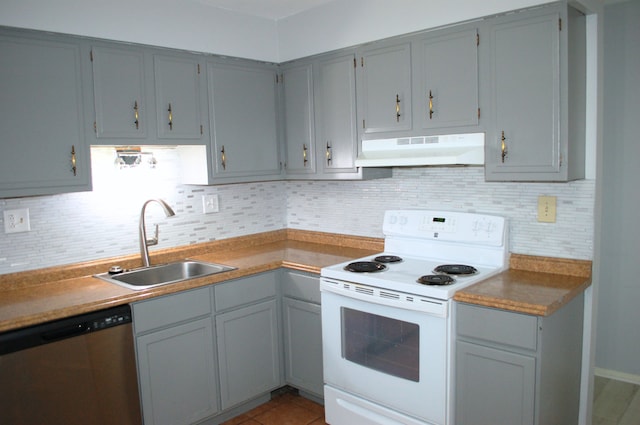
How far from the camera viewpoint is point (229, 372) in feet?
9.52

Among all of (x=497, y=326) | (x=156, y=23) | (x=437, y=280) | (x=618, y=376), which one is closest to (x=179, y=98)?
(x=156, y=23)

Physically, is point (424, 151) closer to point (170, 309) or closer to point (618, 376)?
point (170, 309)

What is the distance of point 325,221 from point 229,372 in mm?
1274

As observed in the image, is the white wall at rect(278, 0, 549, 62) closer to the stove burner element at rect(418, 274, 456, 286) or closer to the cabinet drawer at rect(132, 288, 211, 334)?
the stove burner element at rect(418, 274, 456, 286)

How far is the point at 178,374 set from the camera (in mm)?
2664

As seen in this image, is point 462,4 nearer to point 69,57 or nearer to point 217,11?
point 217,11

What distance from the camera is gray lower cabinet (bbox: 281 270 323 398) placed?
2990mm

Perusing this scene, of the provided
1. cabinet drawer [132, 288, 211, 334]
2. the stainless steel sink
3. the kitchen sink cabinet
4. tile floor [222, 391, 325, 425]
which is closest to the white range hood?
the kitchen sink cabinet

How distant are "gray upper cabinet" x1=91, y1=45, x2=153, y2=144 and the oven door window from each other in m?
1.48

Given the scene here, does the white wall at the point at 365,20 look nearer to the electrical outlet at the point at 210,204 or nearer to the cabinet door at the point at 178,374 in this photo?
the electrical outlet at the point at 210,204

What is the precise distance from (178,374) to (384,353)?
1058 millimetres

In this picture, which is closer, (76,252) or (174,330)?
(174,330)

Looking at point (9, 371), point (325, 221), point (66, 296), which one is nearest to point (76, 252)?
point (66, 296)

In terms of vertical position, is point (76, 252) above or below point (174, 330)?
above
